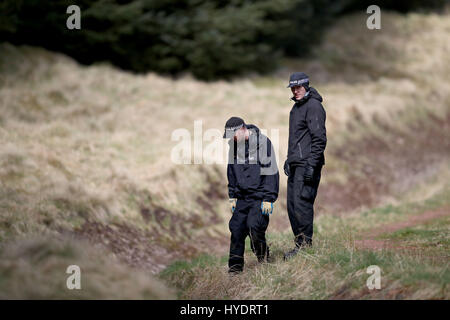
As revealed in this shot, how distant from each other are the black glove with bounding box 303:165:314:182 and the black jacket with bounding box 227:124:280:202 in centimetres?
36

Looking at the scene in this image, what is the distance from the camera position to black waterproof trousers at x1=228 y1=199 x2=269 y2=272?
6.81m

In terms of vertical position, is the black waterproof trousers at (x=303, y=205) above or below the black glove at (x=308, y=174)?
below

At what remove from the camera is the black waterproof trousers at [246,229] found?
6.81m

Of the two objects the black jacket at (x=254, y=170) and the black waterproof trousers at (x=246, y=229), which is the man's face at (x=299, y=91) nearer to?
the black jacket at (x=254, y=170)

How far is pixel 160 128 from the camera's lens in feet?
50.1

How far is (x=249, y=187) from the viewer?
22.6 feet

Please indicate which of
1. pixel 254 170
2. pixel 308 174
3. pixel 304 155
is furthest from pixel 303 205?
pixel 254 170

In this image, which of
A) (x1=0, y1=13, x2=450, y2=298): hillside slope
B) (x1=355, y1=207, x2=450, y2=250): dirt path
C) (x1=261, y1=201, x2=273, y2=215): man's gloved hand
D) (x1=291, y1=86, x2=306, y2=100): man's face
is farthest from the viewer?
(x1=0, y1=13, x2=450, y2=298): hillside slope

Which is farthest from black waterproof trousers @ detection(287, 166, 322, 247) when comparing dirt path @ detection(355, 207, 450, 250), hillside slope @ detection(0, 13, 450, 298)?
hillside slope @ detection(0, 13, 450, 298)

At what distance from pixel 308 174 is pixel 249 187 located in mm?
791

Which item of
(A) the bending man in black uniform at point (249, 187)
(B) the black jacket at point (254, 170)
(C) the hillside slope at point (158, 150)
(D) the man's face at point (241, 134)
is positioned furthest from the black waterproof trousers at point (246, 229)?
(C) the hillside slope at point (158, 150)

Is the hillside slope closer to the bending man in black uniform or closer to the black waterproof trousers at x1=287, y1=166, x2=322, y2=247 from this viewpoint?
the black waterproof trousers at x1=287, y1=166, x2=322, y2=247

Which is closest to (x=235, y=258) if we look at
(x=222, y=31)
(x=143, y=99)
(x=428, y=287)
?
(x=428, y=287)
